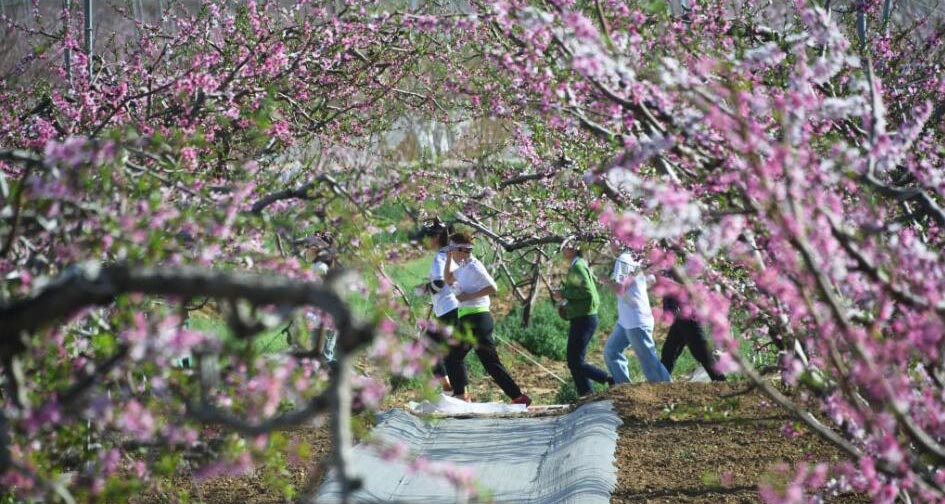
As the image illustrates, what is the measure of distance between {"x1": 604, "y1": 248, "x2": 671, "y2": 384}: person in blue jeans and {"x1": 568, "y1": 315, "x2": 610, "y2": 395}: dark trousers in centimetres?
17

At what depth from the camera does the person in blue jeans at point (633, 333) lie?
899cm

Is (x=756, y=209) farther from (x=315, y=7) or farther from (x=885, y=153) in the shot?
(x=315, y=7)

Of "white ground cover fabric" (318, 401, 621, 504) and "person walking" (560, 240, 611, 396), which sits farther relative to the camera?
"person walking" (560, 240, 611, 396)

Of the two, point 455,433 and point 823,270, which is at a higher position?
point 455,433

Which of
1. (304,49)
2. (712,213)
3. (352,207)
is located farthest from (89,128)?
(712,213)

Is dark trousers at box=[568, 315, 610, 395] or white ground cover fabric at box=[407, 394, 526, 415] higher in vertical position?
dark trousers at box=[568, 315, 610, 395]

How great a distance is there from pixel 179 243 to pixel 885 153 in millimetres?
2287

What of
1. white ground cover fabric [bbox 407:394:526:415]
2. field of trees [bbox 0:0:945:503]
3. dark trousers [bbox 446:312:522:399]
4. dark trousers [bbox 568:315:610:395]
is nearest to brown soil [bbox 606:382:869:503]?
dark trousers [bbox 568:315:610:395]

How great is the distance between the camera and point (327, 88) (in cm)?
923

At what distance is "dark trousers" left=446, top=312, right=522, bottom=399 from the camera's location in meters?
9.03

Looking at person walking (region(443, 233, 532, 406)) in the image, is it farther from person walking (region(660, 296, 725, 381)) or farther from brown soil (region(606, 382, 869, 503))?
person walking (region(660, 296, 725, 381))

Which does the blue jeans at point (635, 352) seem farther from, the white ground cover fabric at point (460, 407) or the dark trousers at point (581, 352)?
the white ground cover fabric at point (460, 407)

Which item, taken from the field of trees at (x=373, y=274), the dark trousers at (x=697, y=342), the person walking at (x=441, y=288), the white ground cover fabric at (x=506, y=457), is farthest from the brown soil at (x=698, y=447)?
the person walking at (x=441, y=288)

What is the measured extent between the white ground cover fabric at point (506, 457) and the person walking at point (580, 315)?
38.6 inches
